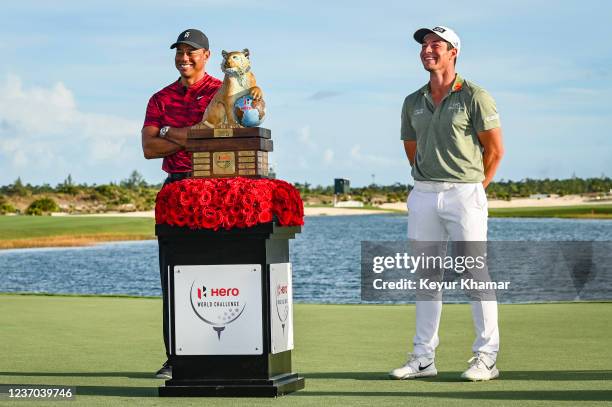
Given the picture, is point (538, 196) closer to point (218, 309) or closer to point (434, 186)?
point (434, 186)

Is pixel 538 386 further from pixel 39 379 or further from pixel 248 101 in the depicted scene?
pixel 39 379

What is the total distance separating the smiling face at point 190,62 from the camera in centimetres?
813

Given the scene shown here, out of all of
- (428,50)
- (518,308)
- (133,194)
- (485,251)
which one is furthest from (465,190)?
(133,194)

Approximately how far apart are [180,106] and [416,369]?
2531 millimetres

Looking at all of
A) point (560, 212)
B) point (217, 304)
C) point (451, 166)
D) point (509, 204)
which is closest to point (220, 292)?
point (217, 304)

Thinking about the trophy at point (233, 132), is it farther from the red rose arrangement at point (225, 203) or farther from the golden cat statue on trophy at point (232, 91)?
the red rose arrangement at point (225, 203)

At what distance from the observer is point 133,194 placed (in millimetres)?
132375

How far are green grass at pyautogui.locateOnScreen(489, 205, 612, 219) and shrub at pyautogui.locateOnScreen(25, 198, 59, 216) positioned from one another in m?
49.5

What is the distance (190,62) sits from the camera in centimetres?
820

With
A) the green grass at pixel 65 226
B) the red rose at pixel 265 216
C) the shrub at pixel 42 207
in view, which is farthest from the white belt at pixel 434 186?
the shrub at pixel 42 207

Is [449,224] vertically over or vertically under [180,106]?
under

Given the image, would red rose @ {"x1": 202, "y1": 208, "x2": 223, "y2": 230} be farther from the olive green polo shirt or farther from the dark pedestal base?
the olive green polo shirt

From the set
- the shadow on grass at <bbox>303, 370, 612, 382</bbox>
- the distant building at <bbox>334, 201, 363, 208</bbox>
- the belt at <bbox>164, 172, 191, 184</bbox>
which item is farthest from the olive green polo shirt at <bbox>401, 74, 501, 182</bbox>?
the distant building at <bbox>334, 201, 363, 208</bbox>

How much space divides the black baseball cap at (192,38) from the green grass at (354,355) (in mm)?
2356
